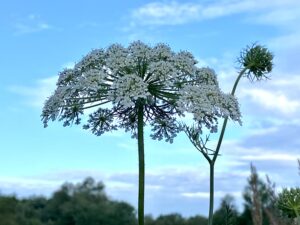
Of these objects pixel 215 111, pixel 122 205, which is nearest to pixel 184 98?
pixel 215 111

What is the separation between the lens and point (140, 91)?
717 cm

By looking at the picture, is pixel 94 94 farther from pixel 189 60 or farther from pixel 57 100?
pixel 189 60

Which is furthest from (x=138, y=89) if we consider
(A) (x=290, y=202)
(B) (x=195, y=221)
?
(B) (x=195, y=221)

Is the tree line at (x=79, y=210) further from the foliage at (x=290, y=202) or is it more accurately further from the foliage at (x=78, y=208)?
the foliage at (x=290, y=202)

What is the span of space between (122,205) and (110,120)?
9289 cm

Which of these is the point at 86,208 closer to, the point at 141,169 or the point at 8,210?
the point at 8,210

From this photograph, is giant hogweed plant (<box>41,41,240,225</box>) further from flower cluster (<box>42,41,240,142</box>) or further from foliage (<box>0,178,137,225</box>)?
foliage (<box>0,178,137,225</box>)

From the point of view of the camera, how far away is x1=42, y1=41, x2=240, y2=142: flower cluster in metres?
7.23

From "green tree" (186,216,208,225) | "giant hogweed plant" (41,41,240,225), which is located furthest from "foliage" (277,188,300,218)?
"green tree" (186,216,208,225)

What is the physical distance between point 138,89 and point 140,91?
0.03 meters

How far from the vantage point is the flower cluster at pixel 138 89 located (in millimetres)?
7234

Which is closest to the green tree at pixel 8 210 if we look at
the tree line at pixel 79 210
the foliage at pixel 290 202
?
the tree line at pixel 79 210

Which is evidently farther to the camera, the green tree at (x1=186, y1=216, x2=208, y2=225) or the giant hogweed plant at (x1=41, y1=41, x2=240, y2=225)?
the green tree at (x1=186, y1=216, x2=208, y2=225)

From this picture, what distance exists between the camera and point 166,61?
311 inches
